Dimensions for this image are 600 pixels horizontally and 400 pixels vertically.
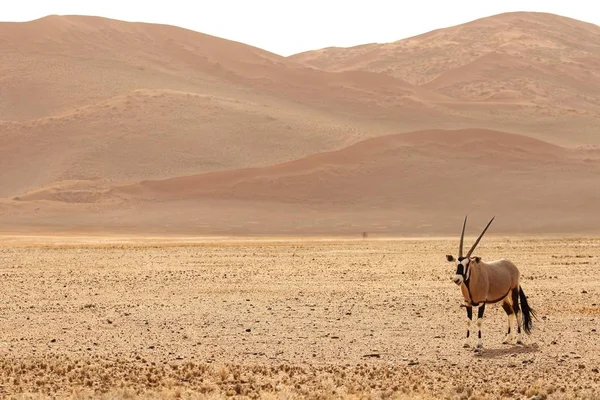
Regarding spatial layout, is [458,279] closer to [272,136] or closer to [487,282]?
[487,282]

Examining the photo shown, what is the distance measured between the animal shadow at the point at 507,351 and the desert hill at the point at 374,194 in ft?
170

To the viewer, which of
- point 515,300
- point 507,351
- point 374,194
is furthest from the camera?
point 374,194

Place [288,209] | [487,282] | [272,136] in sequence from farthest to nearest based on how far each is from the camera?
[272,136]
[288,209]
[487,282]

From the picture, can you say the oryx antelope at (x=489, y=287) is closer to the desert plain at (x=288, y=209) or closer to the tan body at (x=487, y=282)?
the tan body at (x=487, y=282)

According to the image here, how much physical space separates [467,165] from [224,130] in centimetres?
2619

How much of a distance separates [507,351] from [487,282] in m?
1.02

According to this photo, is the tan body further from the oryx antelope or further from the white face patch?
the white face patch

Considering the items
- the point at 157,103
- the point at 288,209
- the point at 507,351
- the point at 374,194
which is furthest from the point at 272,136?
the point at 507,351

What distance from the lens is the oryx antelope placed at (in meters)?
14.6

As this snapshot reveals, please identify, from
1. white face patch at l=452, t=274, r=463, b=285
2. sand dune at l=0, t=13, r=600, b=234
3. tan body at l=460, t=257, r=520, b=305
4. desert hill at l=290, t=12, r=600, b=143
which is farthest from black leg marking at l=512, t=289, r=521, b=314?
desert hill at l=290, t=12, r=600, b=143

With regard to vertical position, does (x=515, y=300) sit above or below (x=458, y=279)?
below

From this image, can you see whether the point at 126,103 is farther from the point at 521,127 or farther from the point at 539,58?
the point at 539,58

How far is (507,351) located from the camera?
14859 mm

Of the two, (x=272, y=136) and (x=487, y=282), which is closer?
(x=487, y=282)
